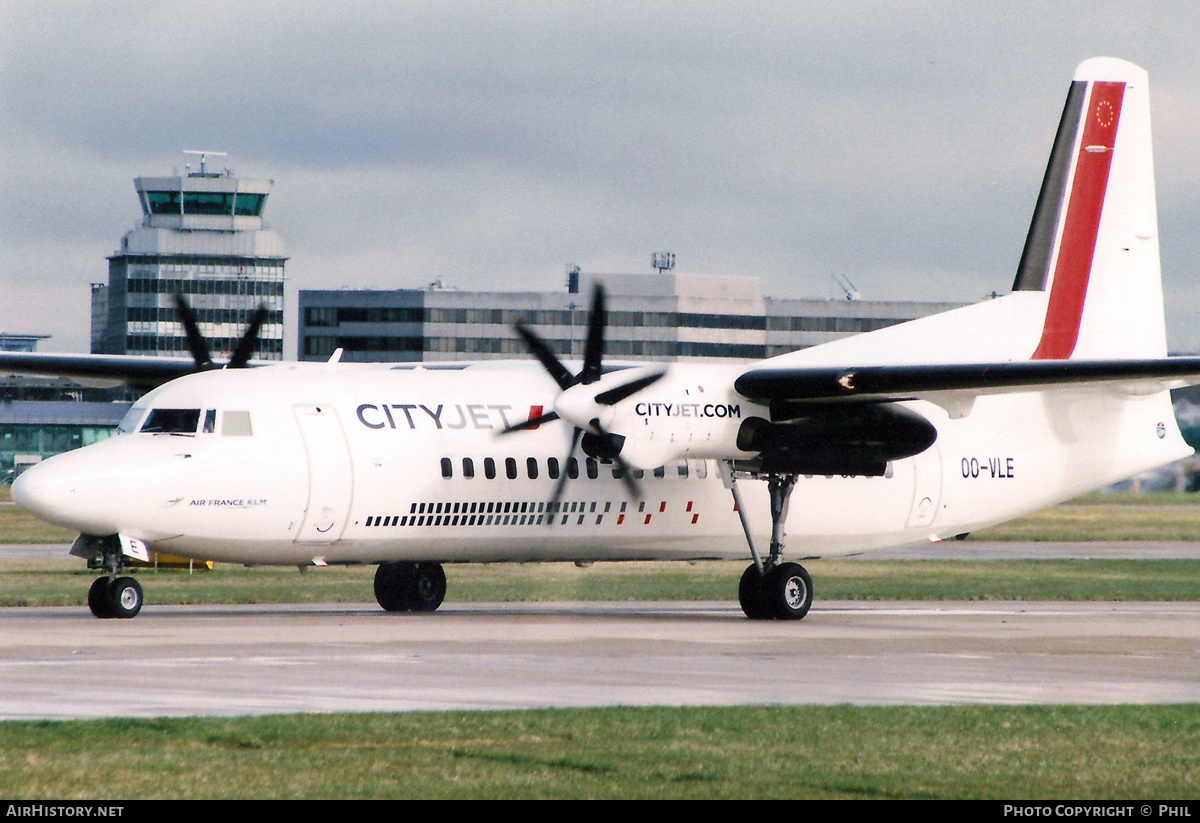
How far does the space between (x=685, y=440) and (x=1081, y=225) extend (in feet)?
32.3

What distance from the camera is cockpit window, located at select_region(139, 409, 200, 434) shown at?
23062 millimetres

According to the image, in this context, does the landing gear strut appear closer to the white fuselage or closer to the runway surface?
the runway surface

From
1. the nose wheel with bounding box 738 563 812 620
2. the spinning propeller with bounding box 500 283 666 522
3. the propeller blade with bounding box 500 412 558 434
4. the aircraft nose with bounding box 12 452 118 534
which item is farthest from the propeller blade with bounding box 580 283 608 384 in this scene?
the aircraft nose with bounding box 12 452 118 534

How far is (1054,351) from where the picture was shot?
29.6m

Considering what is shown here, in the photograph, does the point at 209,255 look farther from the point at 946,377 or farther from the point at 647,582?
the point at 946,377

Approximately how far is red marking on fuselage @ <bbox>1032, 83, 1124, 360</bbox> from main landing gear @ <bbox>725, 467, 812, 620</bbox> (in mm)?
5884

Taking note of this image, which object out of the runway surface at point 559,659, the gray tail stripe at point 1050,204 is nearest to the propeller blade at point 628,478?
the runway surface at point 559,659

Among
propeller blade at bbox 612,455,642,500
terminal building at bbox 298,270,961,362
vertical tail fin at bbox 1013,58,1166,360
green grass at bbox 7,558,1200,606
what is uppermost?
terminal building at bbox 298,270,961,362

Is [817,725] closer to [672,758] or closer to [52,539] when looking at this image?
[672,758]

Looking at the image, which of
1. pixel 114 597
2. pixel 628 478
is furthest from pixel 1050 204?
pixel 114 597

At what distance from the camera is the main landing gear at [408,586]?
26906mm

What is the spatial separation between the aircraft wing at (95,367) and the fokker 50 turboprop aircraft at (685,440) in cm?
6

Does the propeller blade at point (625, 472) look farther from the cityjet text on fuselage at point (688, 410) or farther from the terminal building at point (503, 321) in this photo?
the terminal building at point (503, 321)

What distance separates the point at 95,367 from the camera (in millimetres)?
29266
